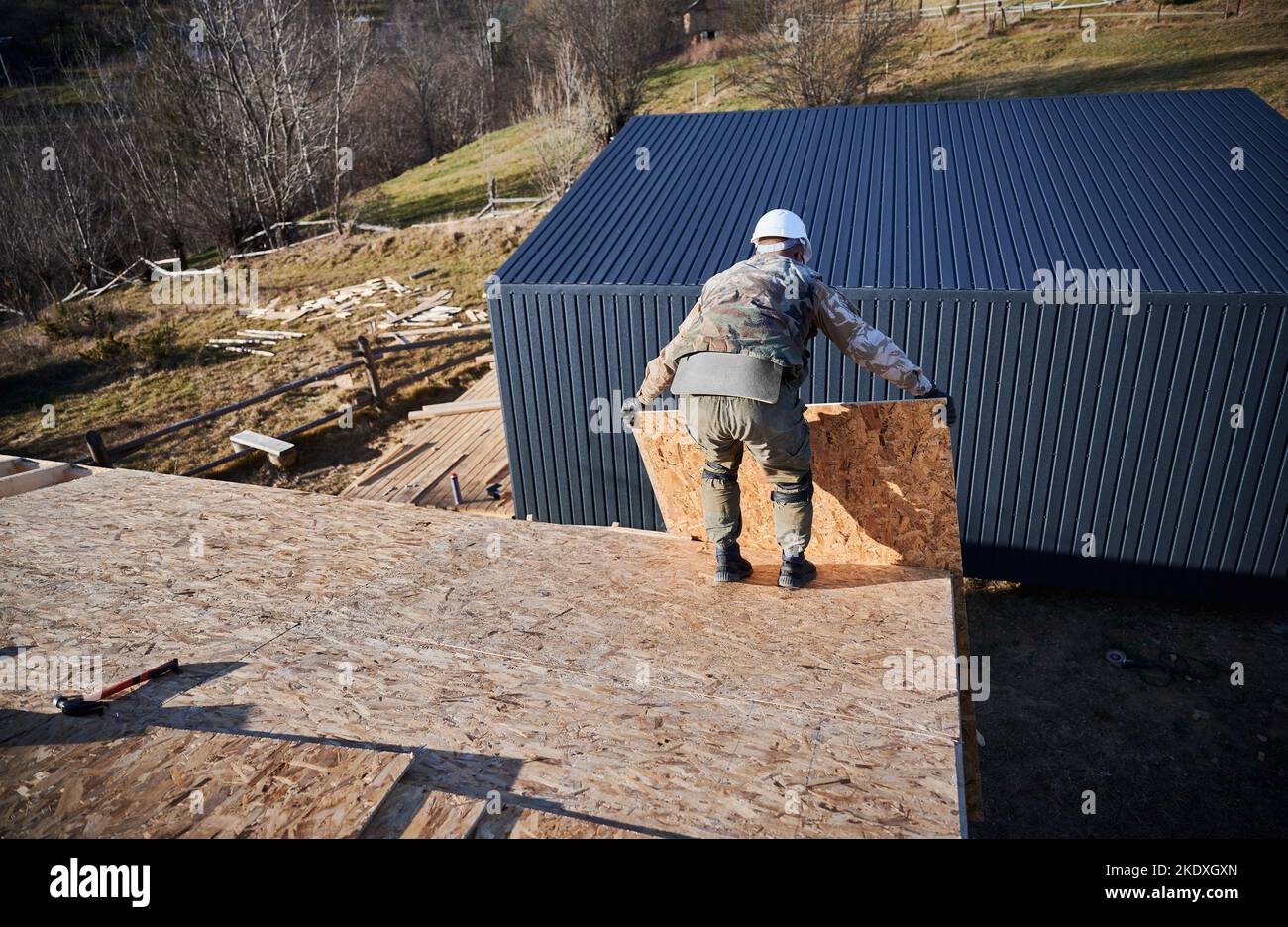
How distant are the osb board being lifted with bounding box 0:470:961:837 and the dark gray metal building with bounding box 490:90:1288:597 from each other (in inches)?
135

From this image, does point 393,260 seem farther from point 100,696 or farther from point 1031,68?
point 1031,68

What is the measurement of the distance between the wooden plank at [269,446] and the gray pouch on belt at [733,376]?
10592mm

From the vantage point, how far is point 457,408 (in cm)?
1380

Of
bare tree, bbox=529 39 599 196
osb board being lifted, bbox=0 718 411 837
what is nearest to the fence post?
osb board being lifted, bbox=0 718 411 837

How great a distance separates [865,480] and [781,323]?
1.19m

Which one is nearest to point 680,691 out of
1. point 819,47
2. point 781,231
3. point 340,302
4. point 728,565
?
point 728,565

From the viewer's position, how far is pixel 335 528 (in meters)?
5.86

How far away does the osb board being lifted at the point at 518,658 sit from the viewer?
3184 millimetres

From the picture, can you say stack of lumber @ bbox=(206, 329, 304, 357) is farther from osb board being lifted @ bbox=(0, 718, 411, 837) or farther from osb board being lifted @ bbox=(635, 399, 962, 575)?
osb board being lifted @ bbox=(0, 718, 411, 837)

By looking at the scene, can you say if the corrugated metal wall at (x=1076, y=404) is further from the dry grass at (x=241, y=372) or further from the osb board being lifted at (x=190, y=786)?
the dry grass at (x=241, y=372)

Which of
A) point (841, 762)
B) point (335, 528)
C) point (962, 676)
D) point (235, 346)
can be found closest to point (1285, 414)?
point (962, 676)

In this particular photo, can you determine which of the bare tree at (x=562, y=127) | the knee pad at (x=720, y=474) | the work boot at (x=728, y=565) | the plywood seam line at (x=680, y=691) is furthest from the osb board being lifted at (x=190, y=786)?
the bare tree at (x=562, y=127)
